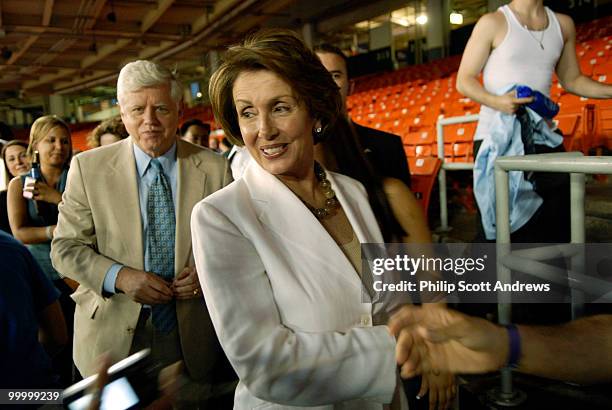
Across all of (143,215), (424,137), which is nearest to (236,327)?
(143,215)

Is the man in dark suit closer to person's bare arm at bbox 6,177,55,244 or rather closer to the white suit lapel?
the white suit lapel

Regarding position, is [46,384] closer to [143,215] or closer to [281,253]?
[143,215]

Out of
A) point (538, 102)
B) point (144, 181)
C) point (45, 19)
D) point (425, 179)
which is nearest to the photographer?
point (144, 181)

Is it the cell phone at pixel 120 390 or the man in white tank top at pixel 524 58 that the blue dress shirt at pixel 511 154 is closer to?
the man in white tank top at pixel 524 58

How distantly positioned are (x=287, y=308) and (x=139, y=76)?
81 cm

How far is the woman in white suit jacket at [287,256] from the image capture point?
2.25 ft

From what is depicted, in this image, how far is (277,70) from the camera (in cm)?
75

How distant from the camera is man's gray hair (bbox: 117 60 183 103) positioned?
1.20 m

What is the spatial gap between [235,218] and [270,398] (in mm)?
282

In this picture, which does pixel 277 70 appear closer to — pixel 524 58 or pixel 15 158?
pixel 524 58

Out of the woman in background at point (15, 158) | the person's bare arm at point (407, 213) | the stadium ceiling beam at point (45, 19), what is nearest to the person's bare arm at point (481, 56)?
the person's bare arm at point (407, 213)

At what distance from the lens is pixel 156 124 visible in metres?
1.22

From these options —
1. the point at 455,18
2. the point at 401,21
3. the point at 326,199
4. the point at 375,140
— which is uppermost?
the point at 401,21

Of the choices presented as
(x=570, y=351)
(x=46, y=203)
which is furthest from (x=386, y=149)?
(x=46, y=203)
